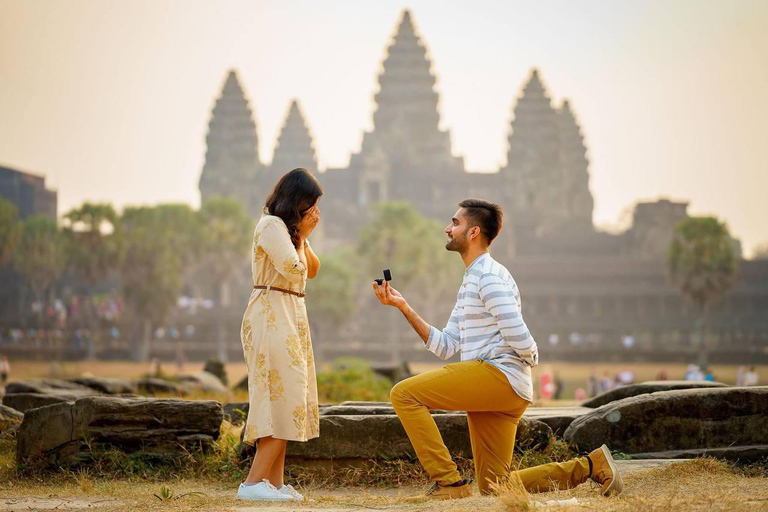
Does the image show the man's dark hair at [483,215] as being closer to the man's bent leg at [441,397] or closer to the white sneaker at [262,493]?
the man's bent leg at [441,397]

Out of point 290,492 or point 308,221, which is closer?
point 290,492

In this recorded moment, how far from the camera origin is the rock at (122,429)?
25.6ft

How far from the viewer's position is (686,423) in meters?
7.38

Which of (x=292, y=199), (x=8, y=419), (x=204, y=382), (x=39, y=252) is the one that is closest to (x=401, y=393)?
(x=292, y=199)

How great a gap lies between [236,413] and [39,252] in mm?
42591

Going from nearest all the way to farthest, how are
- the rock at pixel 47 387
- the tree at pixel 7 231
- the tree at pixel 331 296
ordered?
1. the rock at pixel 47 387
2. the tree at pixel 331 296
3. the tree at pixel 7 231

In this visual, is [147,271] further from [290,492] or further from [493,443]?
[493,443]

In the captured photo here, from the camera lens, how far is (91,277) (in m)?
47.4

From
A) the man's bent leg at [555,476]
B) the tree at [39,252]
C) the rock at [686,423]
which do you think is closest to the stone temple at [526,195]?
the tree at [39,252]

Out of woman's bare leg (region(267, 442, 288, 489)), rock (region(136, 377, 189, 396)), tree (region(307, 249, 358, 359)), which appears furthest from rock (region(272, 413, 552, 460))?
tree (region(307, 249, 358, 359))

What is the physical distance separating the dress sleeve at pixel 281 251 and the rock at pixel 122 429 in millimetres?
2192

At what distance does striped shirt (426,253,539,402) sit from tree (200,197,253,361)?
144ft

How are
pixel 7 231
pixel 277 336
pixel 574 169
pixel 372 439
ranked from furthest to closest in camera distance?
pixel 574 169 < pixel 7 231 < pixel 372 439 < pixel 277 336

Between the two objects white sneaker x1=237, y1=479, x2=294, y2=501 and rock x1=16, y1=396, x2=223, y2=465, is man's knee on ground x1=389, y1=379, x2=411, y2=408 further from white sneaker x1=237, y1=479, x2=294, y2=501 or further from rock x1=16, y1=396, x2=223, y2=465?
rock x1=16, y1=396, x2=223, y2=465
